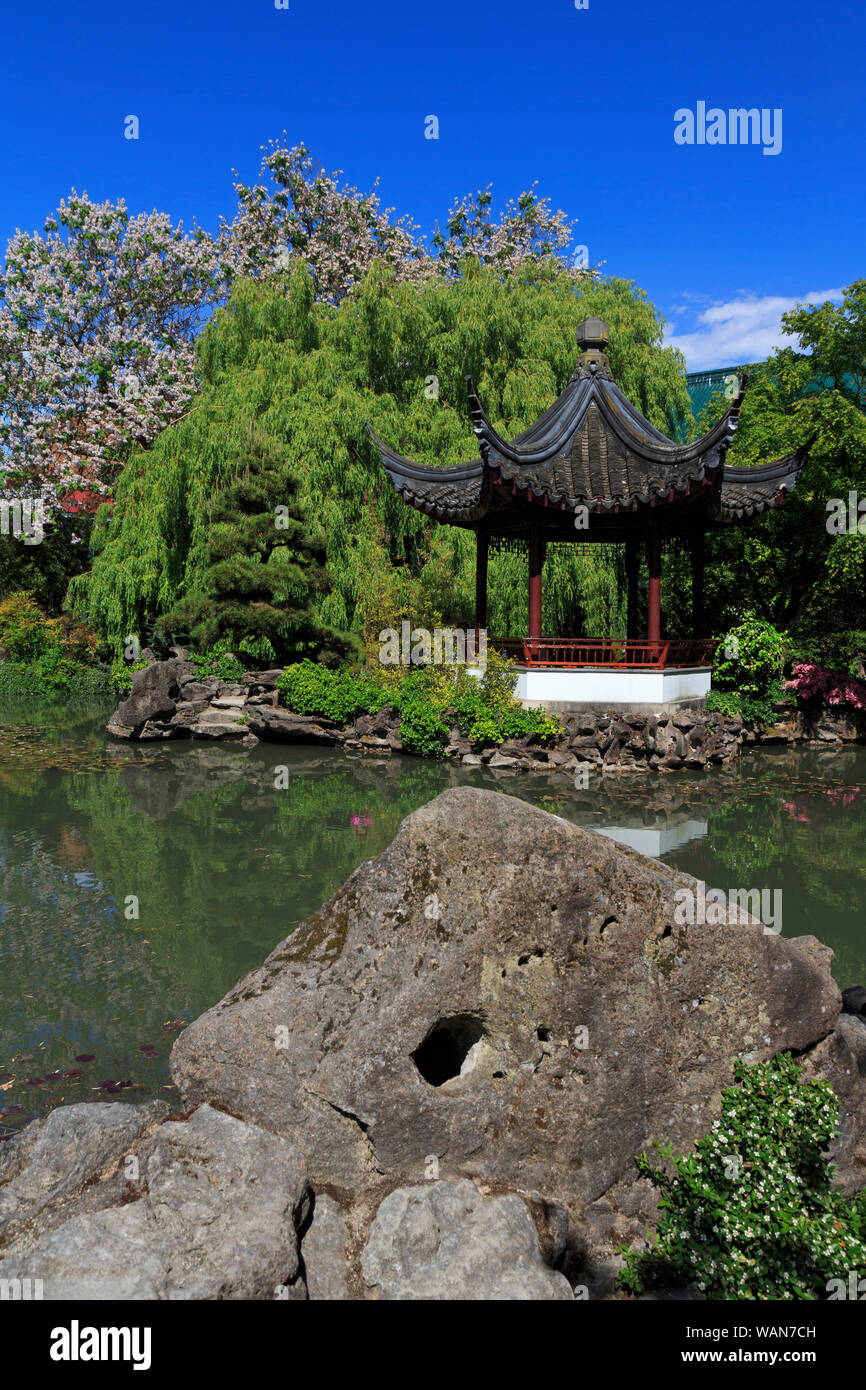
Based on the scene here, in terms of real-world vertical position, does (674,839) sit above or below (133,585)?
below

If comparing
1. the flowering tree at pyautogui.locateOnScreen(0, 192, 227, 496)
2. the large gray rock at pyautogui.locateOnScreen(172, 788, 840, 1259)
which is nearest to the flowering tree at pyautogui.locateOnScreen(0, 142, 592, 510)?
the flowering tree at pyautogui.locateOnScreen(0, 192, 227, 496)

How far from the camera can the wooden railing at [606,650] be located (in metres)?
13.7

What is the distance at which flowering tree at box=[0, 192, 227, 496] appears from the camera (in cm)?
2378

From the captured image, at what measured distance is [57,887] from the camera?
714cm

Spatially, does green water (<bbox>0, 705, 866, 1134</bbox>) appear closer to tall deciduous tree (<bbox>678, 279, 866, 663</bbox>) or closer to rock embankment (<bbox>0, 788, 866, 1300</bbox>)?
rock embankment (<bbox>0, 788, 866, 1300</bbox>)

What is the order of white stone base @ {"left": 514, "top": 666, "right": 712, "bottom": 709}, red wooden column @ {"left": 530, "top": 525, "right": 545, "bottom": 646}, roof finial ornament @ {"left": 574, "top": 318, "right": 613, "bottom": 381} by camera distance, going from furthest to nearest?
roof finial ornament @ {"left": 574, "top": 318, "right": 613, "bottom": 381} → red wooden column @ {"left": 530, "top": 525, "right": 545, "bottom": 646} → white stone base @ {"left": 514, "top": 666, "right": 712, "bottom": 709}

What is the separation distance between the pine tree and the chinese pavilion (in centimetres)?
208

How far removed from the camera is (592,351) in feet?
50.3

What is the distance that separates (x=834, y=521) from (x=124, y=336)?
20.0m

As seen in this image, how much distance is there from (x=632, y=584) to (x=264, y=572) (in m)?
6.94

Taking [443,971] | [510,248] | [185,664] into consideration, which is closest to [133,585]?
[185,664]

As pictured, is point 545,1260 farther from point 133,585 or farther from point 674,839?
point 133,585

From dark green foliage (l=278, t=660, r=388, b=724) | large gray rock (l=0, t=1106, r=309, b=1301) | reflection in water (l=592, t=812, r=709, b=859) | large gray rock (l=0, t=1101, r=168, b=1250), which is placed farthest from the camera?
dark green foliage (l=278, t=660, r=388, b=724)

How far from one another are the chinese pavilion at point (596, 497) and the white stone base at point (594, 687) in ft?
0.05
